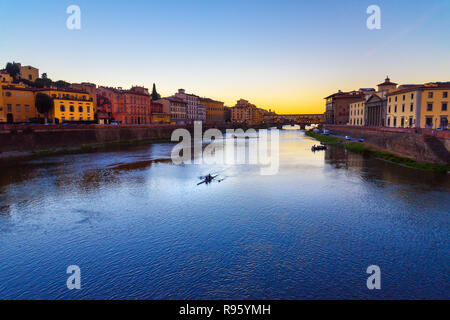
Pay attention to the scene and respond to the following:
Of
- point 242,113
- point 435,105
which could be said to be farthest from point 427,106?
point 242,113

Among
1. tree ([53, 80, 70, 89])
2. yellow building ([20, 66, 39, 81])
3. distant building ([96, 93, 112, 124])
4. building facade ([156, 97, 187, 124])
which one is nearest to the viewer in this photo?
distant building ([96, 93, 112, 124])

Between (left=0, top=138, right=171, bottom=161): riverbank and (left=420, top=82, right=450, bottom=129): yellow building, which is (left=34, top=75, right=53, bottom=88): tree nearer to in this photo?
(left=0, top=138, right=171, bottom=161): riverbank

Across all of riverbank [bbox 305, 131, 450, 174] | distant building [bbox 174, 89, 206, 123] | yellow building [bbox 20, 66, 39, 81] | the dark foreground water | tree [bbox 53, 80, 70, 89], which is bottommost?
the dark foreground water

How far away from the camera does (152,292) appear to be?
9.17 meters

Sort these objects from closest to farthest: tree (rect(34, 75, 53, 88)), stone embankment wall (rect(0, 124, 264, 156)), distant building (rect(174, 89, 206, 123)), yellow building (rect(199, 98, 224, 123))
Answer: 1. stone embankment wall (rect(0, 124, 264, 156))
2. tree (rect(34, 75, 53, 88))
3. distant building (rect(174, 89, 206, 123))
4. yellow building (rect(199, 98, 224, 123))

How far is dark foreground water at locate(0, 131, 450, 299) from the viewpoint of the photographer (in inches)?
372

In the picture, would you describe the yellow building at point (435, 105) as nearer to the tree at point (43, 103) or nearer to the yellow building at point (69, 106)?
the tree at point (43, 103)

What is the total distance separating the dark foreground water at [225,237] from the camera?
31.0 feet

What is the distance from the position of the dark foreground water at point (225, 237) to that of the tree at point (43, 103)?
2696 cm

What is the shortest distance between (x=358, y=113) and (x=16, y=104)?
241ft

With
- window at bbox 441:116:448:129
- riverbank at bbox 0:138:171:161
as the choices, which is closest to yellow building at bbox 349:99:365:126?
window at bbox 441:116:448:129

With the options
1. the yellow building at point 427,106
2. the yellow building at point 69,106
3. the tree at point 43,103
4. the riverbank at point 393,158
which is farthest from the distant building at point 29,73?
the yellow building at point 427,106

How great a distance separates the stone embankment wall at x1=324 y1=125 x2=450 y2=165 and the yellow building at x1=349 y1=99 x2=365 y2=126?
91.4 ft

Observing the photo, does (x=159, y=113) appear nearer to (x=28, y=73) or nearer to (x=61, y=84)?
(x=61, y=84)
